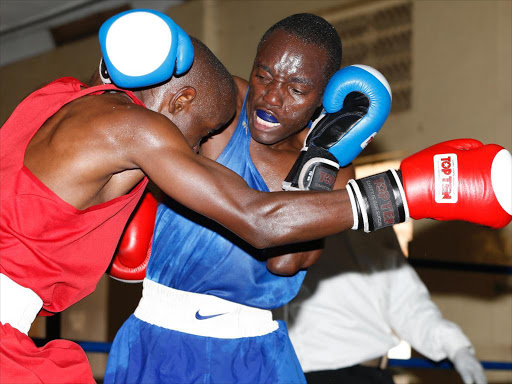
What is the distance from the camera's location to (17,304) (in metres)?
1.35

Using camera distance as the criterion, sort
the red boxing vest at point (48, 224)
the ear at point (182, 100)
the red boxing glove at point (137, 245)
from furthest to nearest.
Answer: the red boxing glove at point (137, 245), the ear at point (182, 100), the red boxing vest at point (48, 224)

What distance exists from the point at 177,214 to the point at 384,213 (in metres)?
0.66

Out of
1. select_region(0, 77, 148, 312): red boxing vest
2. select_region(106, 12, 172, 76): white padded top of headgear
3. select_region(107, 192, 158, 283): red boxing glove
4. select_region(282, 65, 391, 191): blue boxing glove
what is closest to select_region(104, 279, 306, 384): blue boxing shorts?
select_region(107, 192, 158, 283): red boxing glove

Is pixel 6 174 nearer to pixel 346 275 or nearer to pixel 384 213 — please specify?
pixel 384 213

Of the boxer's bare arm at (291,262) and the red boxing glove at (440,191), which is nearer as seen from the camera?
the red boxing glove at (440,191)

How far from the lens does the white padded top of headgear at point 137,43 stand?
137 cm

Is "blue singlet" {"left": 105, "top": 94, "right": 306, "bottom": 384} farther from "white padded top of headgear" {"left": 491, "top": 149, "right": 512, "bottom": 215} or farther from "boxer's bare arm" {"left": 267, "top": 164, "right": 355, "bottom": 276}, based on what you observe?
"white padded top of headgear" {"left": 491, "top": 149, "right": 512, "bottom": 215}

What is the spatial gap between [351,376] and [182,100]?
1.48 metres

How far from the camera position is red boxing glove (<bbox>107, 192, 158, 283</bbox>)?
198 centimetres

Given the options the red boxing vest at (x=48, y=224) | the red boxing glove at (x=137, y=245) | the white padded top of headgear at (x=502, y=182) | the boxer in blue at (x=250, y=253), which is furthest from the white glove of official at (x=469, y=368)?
the red boxing vest at (x=48, y=224)

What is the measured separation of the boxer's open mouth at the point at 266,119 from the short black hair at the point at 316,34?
214 millimetres

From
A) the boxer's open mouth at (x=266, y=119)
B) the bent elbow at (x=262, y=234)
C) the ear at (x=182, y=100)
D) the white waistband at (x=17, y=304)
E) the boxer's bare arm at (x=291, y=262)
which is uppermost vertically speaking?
the ear at (x=182, y=100)

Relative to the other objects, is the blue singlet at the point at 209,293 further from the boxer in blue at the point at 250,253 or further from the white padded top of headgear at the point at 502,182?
the white padded top of headgear at the point at 502,182

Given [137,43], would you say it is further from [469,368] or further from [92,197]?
[469,368]
